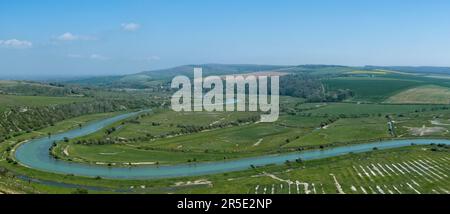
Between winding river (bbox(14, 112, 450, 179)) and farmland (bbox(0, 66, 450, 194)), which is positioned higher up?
farmland (bbox(0, 66, 450, 194))

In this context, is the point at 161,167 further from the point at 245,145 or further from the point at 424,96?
the point at 424,96

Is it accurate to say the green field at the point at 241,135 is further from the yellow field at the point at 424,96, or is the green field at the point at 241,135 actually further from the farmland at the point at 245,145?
the yellow field at the point at 424,96

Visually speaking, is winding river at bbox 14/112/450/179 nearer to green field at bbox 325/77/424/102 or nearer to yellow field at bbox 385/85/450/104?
yellow field at bbox 385/85/450/104

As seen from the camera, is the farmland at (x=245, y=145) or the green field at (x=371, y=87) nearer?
the farmland at (x=245, y=145)

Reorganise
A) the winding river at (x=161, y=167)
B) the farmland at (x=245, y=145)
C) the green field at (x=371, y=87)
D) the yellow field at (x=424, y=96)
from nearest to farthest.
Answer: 1. the farmland at (x=245, y=145)
2. the winding river at (x=161, y=167)
3. the yellow field at (x=424, y=96)
4. the green field at (x=371, y=87)

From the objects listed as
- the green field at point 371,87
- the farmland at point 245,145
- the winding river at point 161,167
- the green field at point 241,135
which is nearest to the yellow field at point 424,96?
the farmland at point 245,145

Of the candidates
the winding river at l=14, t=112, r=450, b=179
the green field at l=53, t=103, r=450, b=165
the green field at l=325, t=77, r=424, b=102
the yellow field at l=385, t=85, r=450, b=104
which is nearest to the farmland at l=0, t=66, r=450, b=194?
the green field at l=53, t=103, r=450, b=165
